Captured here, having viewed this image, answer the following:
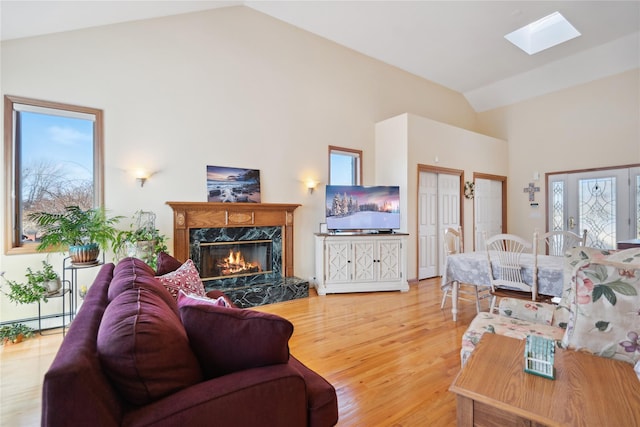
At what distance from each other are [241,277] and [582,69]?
7141 mm

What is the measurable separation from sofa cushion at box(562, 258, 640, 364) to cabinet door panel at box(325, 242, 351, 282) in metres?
3.32

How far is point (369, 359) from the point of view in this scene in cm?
251

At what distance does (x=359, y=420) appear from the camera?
1769 mm

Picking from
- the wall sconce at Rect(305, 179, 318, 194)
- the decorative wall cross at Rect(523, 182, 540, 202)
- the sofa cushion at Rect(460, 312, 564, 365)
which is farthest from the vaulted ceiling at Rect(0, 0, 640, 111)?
the sofa cushion at Rect(460, 312, 564, 365)

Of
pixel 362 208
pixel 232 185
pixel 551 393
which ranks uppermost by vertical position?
pixel 232 185

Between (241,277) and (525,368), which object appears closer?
(525,368)

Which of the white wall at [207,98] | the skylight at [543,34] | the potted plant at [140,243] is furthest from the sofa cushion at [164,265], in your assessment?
the skylight at [543,34]

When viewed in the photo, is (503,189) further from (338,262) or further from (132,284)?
(132,284)

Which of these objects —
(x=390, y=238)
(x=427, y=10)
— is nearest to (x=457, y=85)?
(x=427, y=10)

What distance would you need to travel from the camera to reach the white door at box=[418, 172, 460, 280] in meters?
5.55

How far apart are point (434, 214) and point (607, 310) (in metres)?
4.56

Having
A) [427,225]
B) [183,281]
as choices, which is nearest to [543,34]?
[427,225]

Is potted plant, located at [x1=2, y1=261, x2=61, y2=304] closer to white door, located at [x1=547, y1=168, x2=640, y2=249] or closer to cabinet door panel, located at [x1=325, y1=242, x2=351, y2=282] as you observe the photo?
cabinet door panel, located at [x1=325, y1=242, x2=351, y2=282]

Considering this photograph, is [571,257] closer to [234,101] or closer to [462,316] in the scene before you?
[462,316]
